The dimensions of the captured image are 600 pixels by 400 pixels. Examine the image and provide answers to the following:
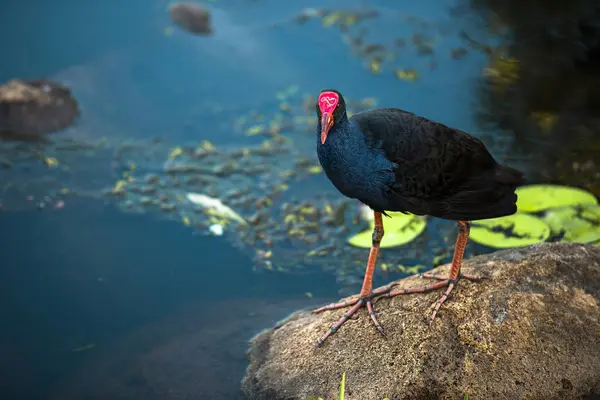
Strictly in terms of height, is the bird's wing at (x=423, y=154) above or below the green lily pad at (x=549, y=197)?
above

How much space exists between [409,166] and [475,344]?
883 mm

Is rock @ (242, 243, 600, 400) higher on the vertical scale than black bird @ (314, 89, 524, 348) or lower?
lower

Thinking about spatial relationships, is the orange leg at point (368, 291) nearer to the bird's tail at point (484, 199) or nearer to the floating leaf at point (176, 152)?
the bird's tail at point (484, 199)

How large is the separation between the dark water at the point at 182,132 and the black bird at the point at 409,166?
4.50ft

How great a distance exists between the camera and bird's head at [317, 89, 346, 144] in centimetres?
299

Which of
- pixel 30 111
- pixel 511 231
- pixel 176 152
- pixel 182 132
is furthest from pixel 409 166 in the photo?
pixel 30 111

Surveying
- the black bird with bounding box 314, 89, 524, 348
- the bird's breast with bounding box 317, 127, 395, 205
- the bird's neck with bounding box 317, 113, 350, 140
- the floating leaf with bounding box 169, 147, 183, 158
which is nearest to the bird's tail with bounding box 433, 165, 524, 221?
the black bird with bounding box 314, 89, 524, 348

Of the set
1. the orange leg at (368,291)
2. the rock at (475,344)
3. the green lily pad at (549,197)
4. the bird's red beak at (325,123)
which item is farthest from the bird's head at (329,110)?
the green lily pad at (549,197)

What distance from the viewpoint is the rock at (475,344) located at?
293 centimetres

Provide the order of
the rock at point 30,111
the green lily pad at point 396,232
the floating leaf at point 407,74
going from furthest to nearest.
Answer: the floating leaf at point 407,74, the rock at point 30,111, the green lily pad at point 396,232

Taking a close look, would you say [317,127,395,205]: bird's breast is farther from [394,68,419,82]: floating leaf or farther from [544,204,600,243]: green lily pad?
[394,68,419,82]: floating leaf

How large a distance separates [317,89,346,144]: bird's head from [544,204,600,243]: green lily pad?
2237 millimetres

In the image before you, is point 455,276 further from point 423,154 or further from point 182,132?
point 182,132

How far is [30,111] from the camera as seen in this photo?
583 cm
